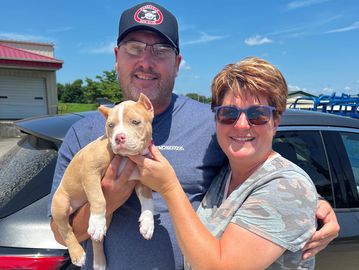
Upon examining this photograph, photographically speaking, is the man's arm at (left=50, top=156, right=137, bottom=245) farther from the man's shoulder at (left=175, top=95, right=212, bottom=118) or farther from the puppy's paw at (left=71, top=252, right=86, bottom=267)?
the man's shoulder at (left=175, top=95, right=212, bottom=118)

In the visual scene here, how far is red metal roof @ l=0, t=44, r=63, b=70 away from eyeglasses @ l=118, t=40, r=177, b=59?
708 inches

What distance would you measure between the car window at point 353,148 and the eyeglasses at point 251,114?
55.9 inches

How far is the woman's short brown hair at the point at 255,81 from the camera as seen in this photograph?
1.61 meters

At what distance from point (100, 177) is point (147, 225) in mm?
309

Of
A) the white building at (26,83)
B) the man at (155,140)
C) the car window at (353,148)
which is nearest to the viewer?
the man at (155,140)

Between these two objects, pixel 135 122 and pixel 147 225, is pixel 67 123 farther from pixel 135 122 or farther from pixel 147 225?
pixel 147 225

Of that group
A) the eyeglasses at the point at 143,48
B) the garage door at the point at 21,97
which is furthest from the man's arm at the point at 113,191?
the garage door at the point at 21,97

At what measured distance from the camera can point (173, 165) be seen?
1.85 m

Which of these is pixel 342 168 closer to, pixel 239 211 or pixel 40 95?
pixel 239 211

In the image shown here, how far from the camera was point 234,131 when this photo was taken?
164cm

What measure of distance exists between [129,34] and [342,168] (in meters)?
1.85

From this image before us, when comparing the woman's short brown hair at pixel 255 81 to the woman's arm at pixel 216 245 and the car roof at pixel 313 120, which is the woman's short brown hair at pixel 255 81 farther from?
the car roof at pixel 313 120

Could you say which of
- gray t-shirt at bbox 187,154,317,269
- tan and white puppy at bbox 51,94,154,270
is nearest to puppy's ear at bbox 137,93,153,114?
tan and white puppy at bbox 51,94,154,270

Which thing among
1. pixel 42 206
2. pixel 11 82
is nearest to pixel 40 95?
pixel 11 82
